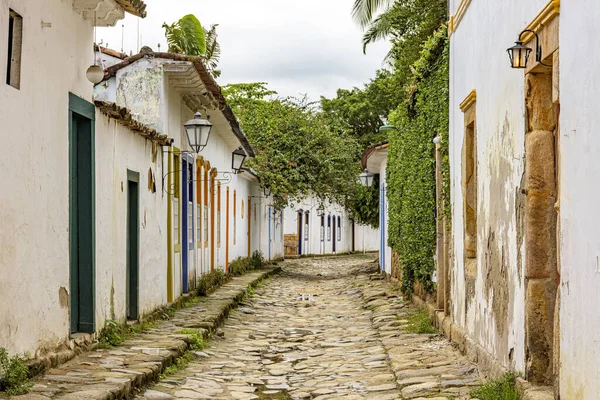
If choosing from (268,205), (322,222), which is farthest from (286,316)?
(322,222)

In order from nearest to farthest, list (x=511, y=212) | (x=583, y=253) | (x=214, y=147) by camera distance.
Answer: (x=583, y=253) < (x=511, y=212) < (x=214, y=147)

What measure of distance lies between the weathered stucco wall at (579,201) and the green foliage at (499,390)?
1.01 metres

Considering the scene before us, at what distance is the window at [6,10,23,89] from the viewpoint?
658cm

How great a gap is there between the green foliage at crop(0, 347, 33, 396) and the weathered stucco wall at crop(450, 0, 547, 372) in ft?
11.7

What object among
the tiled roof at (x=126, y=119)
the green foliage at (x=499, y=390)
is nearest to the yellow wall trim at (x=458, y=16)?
the tiled roof at (x=126, y=119)

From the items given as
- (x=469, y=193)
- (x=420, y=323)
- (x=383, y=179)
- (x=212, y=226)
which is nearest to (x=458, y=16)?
(x=469, y=193)

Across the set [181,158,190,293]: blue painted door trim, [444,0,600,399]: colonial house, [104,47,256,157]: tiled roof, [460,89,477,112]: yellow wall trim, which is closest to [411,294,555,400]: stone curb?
[444,0,600,399]: colonial house

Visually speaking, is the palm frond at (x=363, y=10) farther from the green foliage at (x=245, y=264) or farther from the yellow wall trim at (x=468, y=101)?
the yellow wall trim at (x=468, y=101)

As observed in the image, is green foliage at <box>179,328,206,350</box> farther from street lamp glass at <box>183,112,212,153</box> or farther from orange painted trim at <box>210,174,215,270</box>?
orange painted trim at <box>210,174,215,270</box>

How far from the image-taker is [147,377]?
25.4ft

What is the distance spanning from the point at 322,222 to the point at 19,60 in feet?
113

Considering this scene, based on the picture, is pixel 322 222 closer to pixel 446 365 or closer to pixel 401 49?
pixel 401 49

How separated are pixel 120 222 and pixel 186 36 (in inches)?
549

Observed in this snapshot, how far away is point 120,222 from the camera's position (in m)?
10.2
